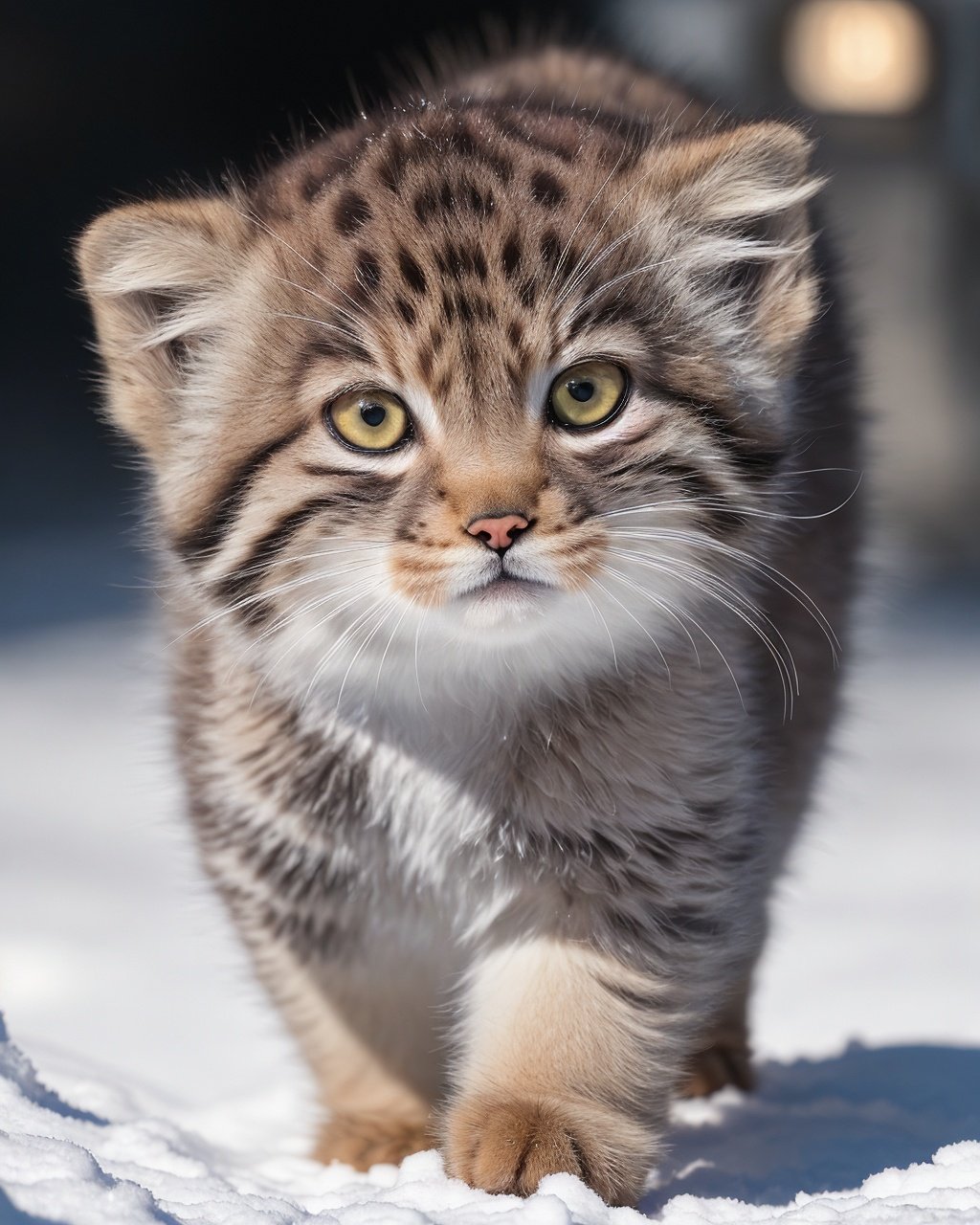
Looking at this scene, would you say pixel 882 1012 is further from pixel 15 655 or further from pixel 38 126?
pixel 38 126

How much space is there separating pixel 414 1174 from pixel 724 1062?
0.66 m

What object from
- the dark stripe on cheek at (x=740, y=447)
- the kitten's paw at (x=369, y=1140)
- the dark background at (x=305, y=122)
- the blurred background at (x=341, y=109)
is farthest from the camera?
the dark background at (x=305, y=122)

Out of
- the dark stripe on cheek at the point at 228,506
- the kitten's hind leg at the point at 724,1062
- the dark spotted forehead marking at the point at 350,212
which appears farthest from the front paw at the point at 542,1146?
the dark spotted forehead marking at the point at 350,212

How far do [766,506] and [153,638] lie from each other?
3.59 feet

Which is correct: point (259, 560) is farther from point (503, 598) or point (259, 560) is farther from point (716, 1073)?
point (716, 1073)

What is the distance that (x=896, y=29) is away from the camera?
6535 millimetres

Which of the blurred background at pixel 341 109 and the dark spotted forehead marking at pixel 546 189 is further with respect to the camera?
the blurred background at pixel 341 109

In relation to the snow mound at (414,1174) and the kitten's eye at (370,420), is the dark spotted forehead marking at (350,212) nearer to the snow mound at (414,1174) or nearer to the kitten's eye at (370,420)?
the kitten's eye at (370,420)

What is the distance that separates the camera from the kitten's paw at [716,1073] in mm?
2324

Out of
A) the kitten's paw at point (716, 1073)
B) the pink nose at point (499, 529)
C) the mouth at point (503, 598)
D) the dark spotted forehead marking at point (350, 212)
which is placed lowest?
the kitten's paw at point (716, 1073)

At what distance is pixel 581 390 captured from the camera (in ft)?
5.78

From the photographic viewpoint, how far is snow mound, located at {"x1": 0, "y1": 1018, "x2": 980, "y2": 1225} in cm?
149

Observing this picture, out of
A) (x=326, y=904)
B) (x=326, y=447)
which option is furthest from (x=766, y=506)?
(x=326, y=904)

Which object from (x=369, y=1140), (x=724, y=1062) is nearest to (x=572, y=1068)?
(x=369, y=1140)
